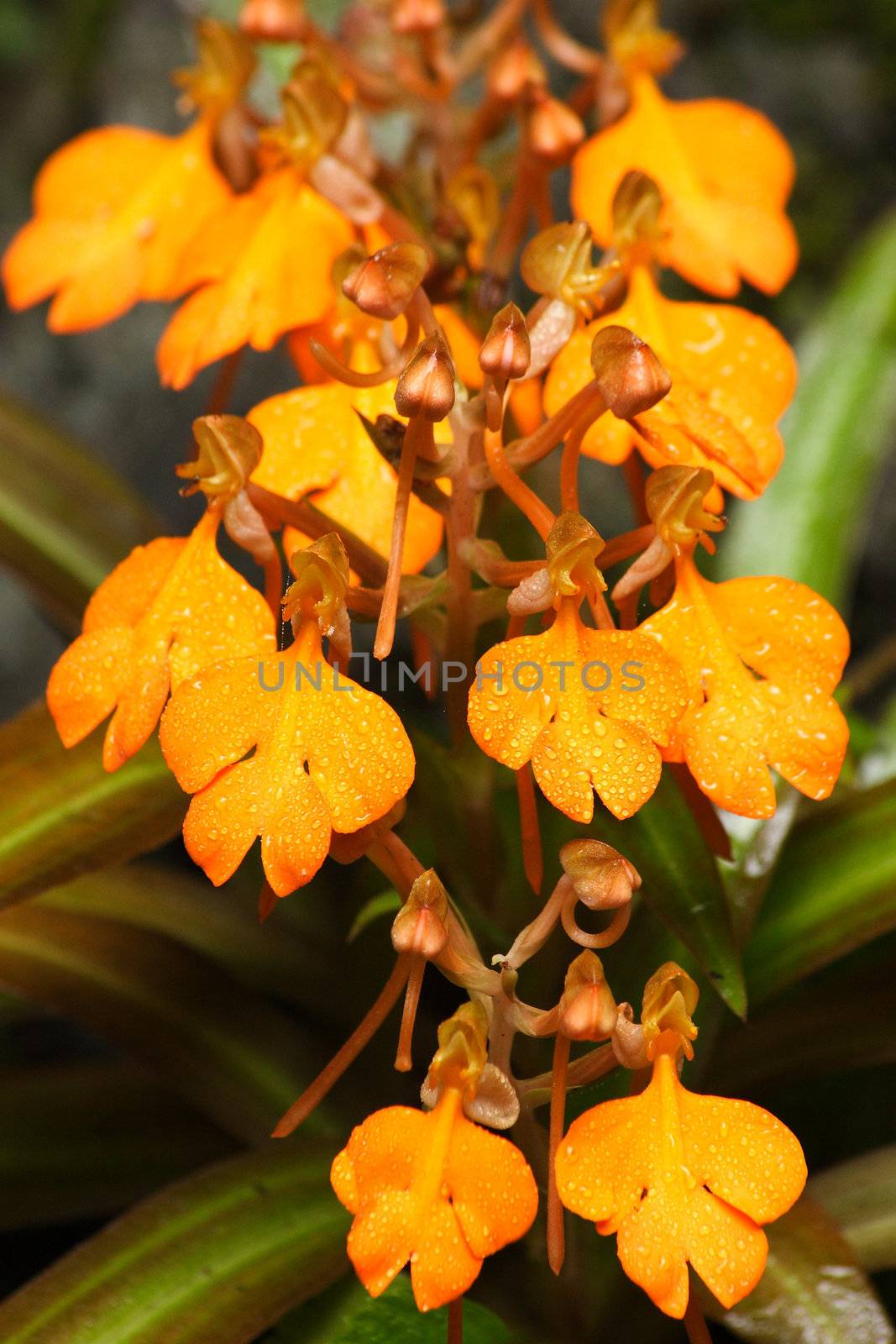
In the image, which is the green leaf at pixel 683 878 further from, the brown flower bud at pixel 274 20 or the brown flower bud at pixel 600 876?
the brown flower bud at pixel 274 20

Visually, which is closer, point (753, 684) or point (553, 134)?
point (753, 684)

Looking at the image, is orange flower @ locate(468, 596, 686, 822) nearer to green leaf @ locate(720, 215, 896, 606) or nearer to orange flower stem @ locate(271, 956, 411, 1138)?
orange flower stem @ locate(271, 956, 411, 1138)

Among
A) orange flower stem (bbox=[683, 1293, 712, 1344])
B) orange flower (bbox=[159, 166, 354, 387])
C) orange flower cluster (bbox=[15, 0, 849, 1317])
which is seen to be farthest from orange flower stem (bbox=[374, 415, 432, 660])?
orange flower stem (bbox=[683, 1293, 712, 1344])

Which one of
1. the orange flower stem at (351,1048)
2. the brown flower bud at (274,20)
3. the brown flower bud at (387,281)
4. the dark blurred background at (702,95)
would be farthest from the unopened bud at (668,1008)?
the dark blurred background at (702,95)

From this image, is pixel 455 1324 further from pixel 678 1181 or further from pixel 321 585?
pixel 321 585

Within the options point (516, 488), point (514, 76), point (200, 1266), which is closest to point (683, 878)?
point (516, 488)

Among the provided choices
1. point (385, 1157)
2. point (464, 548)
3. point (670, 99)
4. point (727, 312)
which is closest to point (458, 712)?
point (464, 548)

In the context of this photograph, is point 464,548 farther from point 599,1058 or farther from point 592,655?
point 599,1058
